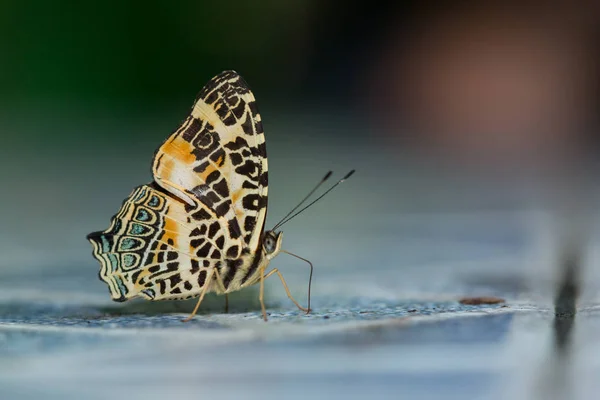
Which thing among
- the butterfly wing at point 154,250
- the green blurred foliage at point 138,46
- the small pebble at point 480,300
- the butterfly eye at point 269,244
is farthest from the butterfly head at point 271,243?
the green blurred foliage at point 138,46

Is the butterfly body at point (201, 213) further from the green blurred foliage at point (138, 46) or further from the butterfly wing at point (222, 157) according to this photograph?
the green blurred foliage at point (138, 46)

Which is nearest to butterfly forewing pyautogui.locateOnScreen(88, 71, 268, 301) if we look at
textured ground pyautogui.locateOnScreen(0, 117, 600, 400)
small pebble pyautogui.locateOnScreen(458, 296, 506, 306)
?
textured ground pyautogui.locateOnScreen(0, 117, 600, 400)

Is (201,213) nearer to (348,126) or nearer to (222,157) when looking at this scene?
(222,157)

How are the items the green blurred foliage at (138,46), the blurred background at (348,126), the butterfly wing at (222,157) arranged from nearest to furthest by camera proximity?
the butterfly wing at (222,157) < the blurred background at (348,126) < the green blurred foliage at (138,46)

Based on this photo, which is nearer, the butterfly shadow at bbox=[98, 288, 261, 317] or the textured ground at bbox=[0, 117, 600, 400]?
the textured ground at bbox=[0, 117, 600, 400]

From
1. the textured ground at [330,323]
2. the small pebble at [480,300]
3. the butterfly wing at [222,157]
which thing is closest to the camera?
the textured ground at [330,323]

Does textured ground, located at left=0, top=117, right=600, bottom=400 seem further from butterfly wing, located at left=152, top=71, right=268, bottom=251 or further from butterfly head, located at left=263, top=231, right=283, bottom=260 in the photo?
butterfly wing, located at left=152, top=71, right=268, bottom=251
